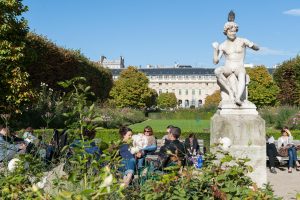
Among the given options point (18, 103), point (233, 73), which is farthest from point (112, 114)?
point (233, 73)

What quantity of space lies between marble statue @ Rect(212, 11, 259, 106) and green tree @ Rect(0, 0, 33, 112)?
13204mm

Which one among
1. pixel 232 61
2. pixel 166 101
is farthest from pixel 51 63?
pixel 166 101

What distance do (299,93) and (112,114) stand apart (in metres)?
16.1

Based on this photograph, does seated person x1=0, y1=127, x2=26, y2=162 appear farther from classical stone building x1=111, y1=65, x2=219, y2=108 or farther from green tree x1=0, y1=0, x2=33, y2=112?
classical stone building x1=111, y1=65, x2=219, y2=108

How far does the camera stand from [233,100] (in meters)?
7.83

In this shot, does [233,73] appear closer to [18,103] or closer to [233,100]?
[233,100]

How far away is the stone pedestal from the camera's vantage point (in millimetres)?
7445

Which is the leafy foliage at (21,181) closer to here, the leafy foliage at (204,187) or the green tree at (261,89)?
the leafy foliage at (204,187)

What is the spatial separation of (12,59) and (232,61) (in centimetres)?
1352

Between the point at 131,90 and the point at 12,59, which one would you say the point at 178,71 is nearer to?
the point at 131,90

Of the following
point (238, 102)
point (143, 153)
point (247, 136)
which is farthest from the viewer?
point (238, 102)

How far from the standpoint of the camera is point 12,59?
19.5 metres

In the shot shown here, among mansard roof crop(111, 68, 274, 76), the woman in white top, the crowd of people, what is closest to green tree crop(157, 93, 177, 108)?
mansard roof crop(111, 68, 274, 76)

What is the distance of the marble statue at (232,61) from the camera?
796 cm
